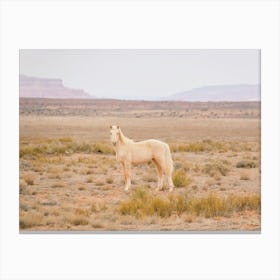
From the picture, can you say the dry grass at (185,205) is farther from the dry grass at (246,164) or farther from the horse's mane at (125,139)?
the horse's mane at (125,139)

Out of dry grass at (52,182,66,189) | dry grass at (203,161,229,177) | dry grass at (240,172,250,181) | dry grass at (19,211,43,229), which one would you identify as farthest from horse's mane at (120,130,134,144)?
dry grass at (240,172,250,181)

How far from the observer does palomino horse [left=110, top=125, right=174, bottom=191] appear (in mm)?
11453

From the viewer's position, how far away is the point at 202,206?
1114cm

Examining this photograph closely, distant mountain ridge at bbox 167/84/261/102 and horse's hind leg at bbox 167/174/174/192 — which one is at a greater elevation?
distant mountain ridge at bbox 167/84/261/102

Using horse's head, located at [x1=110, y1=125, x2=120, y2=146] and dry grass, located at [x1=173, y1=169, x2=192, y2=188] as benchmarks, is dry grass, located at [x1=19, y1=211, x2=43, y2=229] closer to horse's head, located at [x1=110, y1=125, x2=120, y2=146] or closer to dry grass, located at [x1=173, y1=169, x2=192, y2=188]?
horse's head, located at [x1=110, y1=125, x2=120, y2=146]

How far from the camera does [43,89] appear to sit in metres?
11.1

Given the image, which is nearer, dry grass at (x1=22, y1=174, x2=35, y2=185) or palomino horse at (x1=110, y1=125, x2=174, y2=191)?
dry grass at (x1=22, y1=174, x2=35, y2=185)

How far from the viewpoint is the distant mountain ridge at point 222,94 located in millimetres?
11219

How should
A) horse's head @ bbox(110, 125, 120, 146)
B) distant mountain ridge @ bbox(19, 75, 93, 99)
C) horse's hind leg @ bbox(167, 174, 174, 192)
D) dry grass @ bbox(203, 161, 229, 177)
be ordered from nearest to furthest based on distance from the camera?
distant mountain ridge @ bbox(19, 75, 93, 99)
horse's head @ bbox(110, 125, 120, 146)
horse's hind leg @ bbox(167, 174, 174, 192)
dry grass @ bbox(203, 161, 229, 177)

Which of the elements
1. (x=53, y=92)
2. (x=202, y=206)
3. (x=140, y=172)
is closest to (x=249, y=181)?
(x=202, y=206)

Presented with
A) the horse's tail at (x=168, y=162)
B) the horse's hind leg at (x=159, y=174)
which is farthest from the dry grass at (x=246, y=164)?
the horse's hind leg at (x=159, y=174)

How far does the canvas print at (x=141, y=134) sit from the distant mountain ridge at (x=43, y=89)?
20 mm

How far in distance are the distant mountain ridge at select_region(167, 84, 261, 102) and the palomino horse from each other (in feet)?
3.34
